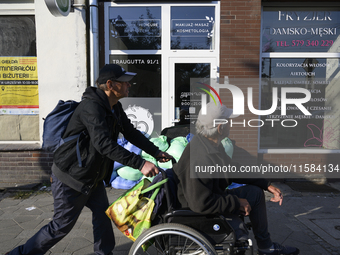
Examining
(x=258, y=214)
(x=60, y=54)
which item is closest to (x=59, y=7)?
(x=60, y=54)

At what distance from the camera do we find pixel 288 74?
600cm

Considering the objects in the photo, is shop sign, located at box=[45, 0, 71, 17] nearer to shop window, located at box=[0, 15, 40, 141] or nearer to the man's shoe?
shop window, located at box=[0, 15, 40, 141]

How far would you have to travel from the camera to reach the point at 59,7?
15.8ft

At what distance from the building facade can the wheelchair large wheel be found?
3680 mm

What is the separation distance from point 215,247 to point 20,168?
15.7 feet

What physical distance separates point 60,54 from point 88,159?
3.90 meters

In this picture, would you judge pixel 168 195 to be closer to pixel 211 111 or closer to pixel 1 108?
pixel 211 111

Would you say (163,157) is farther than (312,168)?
No

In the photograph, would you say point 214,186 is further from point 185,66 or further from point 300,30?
point 300,30

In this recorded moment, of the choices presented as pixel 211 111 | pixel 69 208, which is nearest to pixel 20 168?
pixel 69 208

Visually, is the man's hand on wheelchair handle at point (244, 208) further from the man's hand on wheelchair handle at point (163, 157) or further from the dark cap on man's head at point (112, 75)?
the dark cap on man's head at point (112, 75)

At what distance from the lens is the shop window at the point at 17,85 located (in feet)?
19.8

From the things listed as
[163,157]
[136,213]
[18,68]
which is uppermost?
[18,68]

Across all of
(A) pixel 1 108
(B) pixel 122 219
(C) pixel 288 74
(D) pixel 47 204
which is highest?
(C) pixel 288 74
